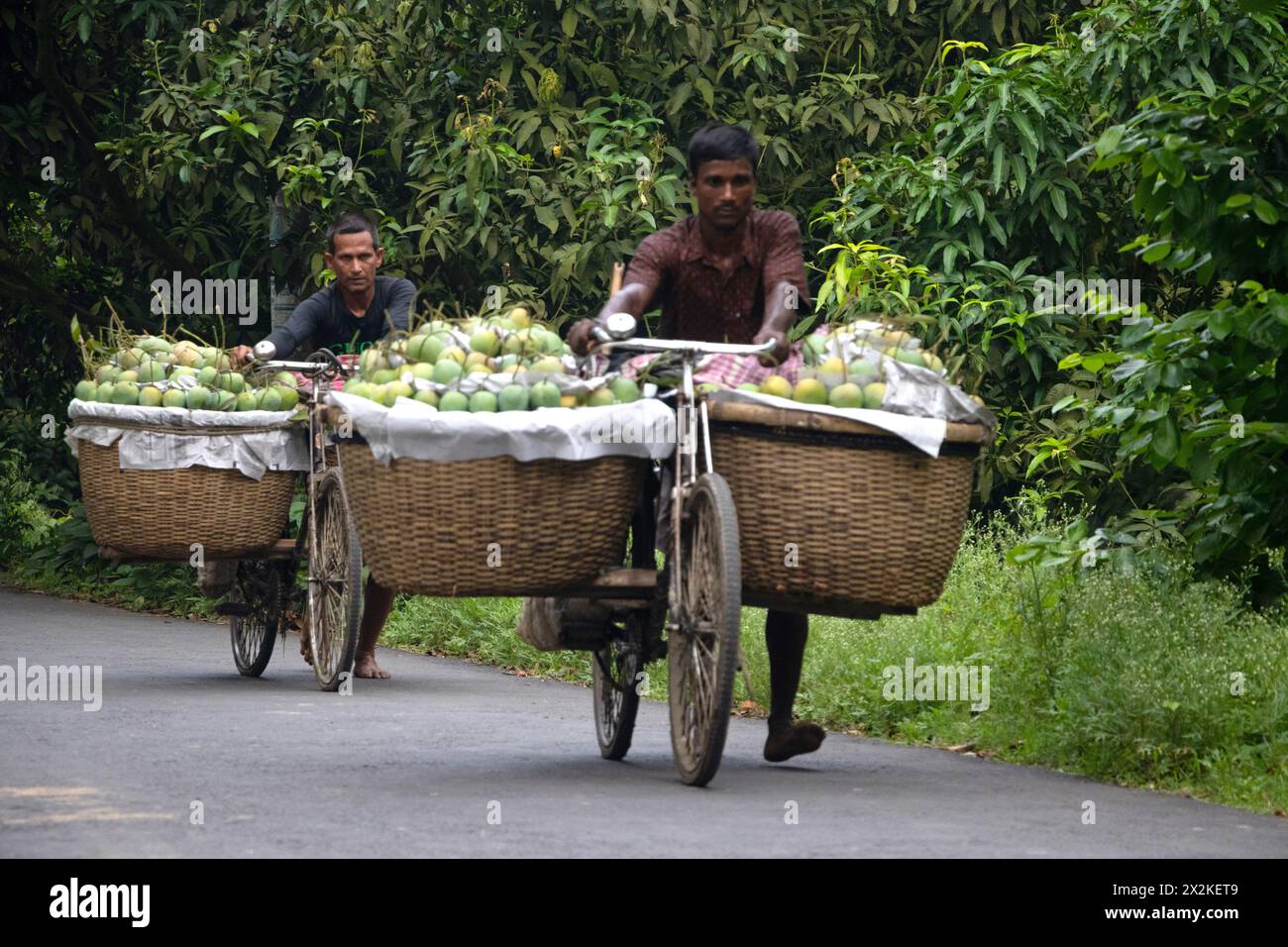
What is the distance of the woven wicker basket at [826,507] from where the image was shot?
6.81m

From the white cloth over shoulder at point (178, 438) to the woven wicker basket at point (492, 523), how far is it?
3.45 m

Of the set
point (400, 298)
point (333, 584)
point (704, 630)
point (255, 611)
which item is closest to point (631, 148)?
point (400, 298)

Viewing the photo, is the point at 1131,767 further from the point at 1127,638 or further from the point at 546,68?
the point at 546,68

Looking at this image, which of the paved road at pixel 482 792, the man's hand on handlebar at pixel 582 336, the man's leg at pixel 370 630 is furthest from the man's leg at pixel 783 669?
the man's leg at pixel 370 630

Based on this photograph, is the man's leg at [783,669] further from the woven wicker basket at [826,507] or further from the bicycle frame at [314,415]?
the bicycle frame at [314,415]

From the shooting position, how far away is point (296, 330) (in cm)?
1067

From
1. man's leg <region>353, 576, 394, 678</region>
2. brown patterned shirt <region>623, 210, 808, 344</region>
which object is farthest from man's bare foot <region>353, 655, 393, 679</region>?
brown patterned shirt <region>623, 210, 808, 344</region>

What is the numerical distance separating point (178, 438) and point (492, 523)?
12.6ft

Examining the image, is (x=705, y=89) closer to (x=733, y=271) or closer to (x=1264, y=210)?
(x=733, y=271)

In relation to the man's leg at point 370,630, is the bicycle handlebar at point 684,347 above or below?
above

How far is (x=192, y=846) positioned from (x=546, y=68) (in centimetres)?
934

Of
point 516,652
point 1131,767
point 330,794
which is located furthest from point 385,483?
point 516,652

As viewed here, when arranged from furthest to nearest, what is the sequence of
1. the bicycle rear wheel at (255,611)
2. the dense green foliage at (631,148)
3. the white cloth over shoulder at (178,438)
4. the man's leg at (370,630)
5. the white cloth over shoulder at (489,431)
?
the dense green foliage at (631,148) < the bicycle rear wheel at (255,611) < the man's leg at (370,630) < the white cloth over shoulder at (178,438) < the white cloth over shoulder at (489,431)

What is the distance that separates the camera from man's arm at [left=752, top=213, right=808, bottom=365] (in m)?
7.25
